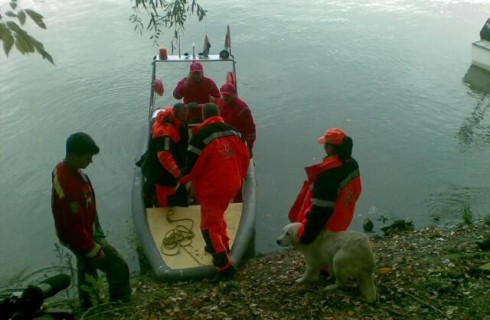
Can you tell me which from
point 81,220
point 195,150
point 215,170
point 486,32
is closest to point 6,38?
point 81,220

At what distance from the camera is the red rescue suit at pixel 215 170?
5.29 m

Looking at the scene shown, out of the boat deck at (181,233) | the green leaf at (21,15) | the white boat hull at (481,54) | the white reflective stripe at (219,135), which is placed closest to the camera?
the green leaf at (21,15)

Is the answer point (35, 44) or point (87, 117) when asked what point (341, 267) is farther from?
point (87, 117)

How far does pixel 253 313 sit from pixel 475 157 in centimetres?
792

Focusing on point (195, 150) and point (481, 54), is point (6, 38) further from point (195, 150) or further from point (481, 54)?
point (481, 54)

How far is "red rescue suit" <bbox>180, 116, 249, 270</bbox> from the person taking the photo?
5.29 m

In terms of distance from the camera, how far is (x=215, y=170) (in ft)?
17.5

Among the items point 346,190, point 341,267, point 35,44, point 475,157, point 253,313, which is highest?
point 35,44

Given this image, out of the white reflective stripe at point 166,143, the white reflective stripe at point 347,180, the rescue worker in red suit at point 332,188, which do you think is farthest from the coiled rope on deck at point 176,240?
the white reflective stripe at point 347,180

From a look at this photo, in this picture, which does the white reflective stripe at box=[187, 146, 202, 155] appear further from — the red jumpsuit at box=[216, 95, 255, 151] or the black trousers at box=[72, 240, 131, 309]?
the red jumpsuit at box=[216, 95, 255, 151]

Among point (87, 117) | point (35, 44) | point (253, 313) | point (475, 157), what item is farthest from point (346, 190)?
point (87, 117)

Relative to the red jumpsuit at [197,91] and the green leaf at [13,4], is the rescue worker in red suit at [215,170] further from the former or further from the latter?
the red jumpsuit at [197,91]

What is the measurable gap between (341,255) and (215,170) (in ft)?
5.27

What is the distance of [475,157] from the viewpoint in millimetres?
10805
